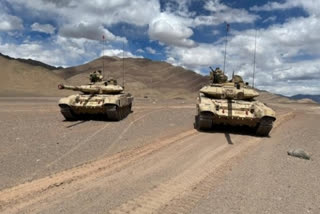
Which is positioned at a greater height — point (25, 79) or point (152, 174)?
point (25, 79)

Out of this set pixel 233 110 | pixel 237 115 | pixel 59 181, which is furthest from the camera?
pixel 233 110

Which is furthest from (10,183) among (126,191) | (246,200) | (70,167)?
(246,200)

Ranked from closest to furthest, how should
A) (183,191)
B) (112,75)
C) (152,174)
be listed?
(183,191) → (152,174) → (112,75)

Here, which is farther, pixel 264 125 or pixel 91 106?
pixel 91 106

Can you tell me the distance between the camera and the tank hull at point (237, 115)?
13.6 m

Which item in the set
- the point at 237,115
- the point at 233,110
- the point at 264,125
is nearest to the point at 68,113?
the point at 233,110

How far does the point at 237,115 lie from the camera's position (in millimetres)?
13906

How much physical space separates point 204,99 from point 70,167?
27.7 feet

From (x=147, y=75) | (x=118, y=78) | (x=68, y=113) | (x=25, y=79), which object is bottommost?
(x=68, y=113)

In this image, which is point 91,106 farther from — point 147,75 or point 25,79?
point 147,75

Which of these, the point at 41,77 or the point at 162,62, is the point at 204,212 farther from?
the point at 162,62

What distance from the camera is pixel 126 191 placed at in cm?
632

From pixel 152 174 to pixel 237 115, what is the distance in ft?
23.6

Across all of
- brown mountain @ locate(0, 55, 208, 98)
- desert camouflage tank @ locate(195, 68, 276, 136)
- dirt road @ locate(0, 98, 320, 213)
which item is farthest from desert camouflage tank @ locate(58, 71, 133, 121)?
brown mountain @ locate(0, 55, 208, 98)
